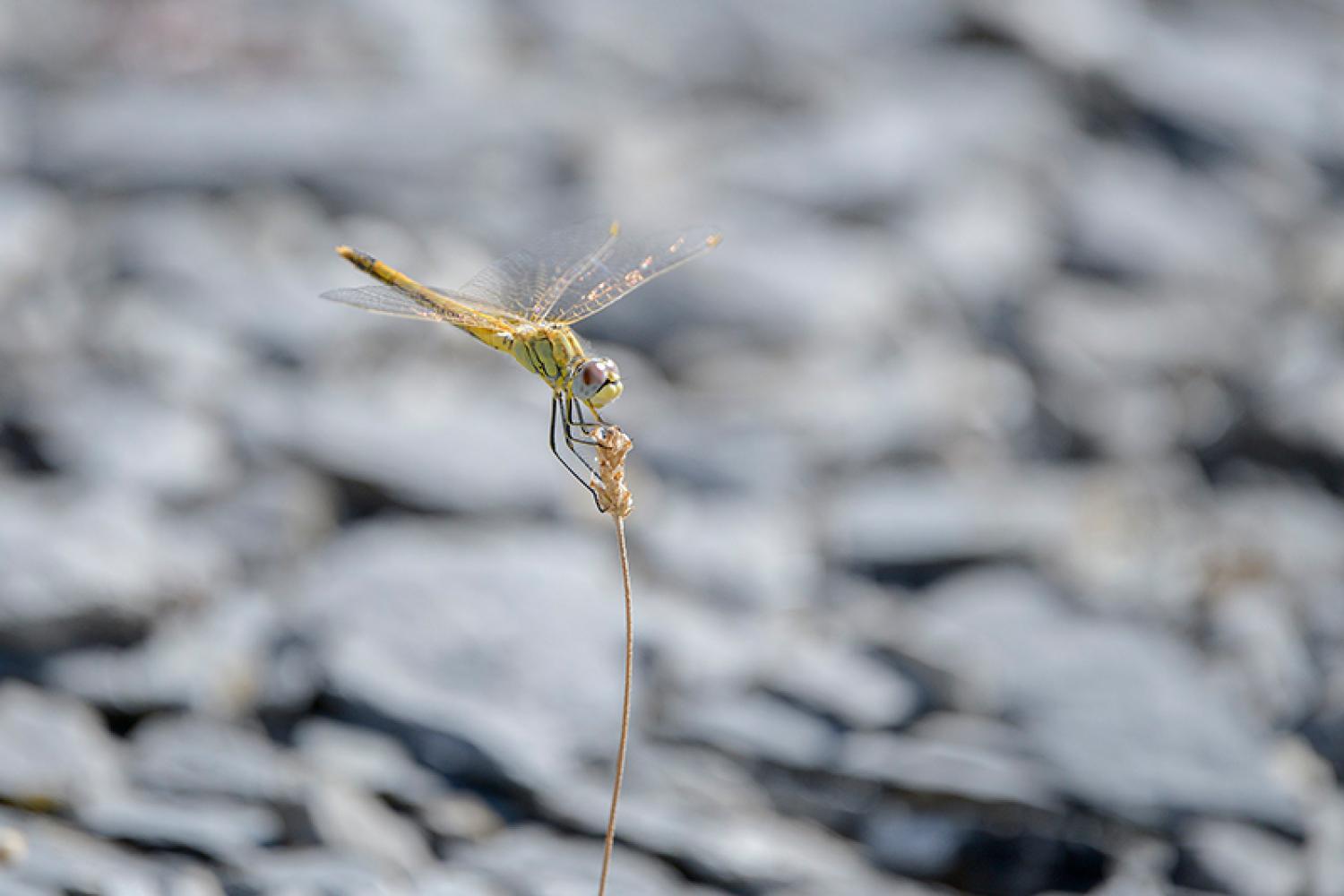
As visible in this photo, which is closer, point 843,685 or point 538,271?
point 538,271

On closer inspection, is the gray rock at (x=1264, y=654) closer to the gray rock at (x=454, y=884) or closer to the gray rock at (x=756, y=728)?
the gray rock at (x=756, y=728)

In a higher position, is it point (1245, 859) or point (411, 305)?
point (411, 305)

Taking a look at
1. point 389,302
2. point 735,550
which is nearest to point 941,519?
point 735,550

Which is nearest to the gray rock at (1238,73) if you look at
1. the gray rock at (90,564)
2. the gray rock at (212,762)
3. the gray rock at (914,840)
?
the gray rock at (914,840)

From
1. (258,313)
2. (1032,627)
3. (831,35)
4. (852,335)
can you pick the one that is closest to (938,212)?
(852,335)

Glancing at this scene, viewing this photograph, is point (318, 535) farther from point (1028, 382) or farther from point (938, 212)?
point (938, 212)

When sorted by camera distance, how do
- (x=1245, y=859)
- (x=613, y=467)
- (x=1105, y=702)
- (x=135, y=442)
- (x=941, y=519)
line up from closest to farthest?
1. (x=613, y=467)
2. (x=1245, y=859)
3. (x=1105, y=702)
4. (x=135, y=442)
5. (x=941, y=519)

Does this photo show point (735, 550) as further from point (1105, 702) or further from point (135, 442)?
point (135, 442)

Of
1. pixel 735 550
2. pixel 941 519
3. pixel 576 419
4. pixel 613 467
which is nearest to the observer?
pixel 613 467
